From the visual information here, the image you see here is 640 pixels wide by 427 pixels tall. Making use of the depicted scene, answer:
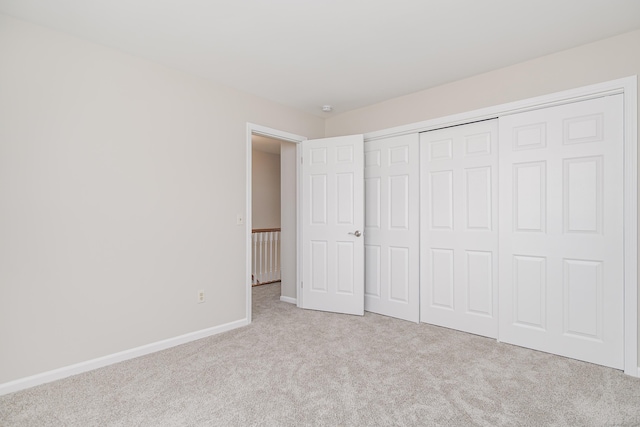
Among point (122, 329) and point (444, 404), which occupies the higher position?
point (122, 329)

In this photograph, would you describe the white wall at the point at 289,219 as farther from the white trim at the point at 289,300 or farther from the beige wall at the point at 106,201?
the beige wall at the point at 106,201

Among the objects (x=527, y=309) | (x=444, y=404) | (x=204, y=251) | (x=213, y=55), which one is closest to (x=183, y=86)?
(x=213, y=55)

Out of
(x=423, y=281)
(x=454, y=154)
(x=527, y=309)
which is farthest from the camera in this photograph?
(x=423, y=281)

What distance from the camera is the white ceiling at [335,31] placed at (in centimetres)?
207

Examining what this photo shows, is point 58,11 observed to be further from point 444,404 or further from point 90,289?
point 444,404

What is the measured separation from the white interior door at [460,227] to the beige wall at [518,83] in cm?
24

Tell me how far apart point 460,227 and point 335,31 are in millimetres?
2129

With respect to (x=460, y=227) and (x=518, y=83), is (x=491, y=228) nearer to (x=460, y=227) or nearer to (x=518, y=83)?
(x=460, y=227)

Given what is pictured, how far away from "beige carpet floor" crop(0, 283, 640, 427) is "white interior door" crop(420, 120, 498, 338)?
35cm

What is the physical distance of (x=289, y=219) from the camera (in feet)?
14.4

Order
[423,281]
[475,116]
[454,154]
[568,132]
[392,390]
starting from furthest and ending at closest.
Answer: [423,281], [454,154], [475,116], [568,132], [392,390]

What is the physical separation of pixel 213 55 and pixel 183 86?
49 cm

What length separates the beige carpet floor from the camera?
5.96ft

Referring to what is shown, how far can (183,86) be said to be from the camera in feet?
9.79
